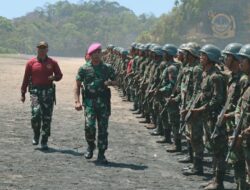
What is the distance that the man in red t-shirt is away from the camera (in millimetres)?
10180

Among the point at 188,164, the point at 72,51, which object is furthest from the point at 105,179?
the point at 72,51

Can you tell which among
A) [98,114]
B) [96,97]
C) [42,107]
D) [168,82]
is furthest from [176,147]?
[42,107]

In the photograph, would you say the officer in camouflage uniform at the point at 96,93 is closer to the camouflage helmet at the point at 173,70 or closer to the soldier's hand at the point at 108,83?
the soldier's hand at the point at 108,83

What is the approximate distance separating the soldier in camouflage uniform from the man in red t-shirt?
10.6ft

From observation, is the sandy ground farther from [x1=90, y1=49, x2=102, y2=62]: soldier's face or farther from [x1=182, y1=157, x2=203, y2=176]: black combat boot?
[x1=90, y1=49, x2=102, y2=62]: soldier's face

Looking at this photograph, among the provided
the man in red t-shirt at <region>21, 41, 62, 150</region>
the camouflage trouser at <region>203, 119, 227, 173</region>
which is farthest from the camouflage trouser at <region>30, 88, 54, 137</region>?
the camouflage trouser at <region>203, 119, 227, 173</region>

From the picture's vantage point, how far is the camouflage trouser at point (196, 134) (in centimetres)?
831

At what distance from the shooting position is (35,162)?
912 cm

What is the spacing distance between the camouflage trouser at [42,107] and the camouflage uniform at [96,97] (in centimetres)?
129

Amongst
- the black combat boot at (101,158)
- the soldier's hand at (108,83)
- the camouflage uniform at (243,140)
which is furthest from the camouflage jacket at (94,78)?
the camouflage uniform at (243,140)

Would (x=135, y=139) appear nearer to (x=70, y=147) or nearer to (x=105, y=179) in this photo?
(x=70, y=147)

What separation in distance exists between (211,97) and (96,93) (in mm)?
2121

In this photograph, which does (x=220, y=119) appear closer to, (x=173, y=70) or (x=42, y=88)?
(x=173, y=70)

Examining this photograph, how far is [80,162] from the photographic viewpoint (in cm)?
929
